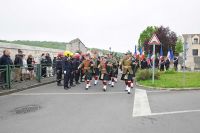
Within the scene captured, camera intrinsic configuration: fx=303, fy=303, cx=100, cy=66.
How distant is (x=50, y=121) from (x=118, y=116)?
1.91 m

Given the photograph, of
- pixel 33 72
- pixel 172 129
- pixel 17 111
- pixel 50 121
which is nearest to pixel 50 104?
pixel 17 111

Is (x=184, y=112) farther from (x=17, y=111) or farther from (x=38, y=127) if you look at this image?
(x=17, y=111)

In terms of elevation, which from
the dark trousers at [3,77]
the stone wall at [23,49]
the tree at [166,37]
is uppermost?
the tree at [166,37]

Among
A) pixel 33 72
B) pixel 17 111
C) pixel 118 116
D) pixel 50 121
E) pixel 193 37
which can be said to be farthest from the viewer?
pixel 193 37

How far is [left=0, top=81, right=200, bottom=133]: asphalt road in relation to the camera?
23.7 ft

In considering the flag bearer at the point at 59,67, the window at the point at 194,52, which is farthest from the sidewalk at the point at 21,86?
the window at the point at 194,52

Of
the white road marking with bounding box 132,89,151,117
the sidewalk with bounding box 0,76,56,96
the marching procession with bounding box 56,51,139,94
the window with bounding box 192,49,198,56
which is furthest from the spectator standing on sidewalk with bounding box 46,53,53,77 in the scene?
the window with bounding box 192,49,198,56

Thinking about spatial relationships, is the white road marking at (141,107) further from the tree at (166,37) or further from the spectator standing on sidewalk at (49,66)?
the tree at (166,37)

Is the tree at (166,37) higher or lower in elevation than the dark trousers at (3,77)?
higher

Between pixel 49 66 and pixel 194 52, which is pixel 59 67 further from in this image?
pixel 194 52

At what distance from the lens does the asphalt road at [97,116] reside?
7.21 meters

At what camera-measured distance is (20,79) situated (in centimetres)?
1655

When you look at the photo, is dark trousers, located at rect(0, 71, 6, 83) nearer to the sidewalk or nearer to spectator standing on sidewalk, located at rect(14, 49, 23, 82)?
the sidewalk

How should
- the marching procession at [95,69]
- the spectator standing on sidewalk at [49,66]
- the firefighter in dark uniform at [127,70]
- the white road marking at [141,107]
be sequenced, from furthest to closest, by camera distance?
1. the spectator standing on sidewalk at [49,66]
2. the marching procession at [95,69]
3. the firefighter in dark uniform at [127,70]
4. the white road marking at [141,107]
